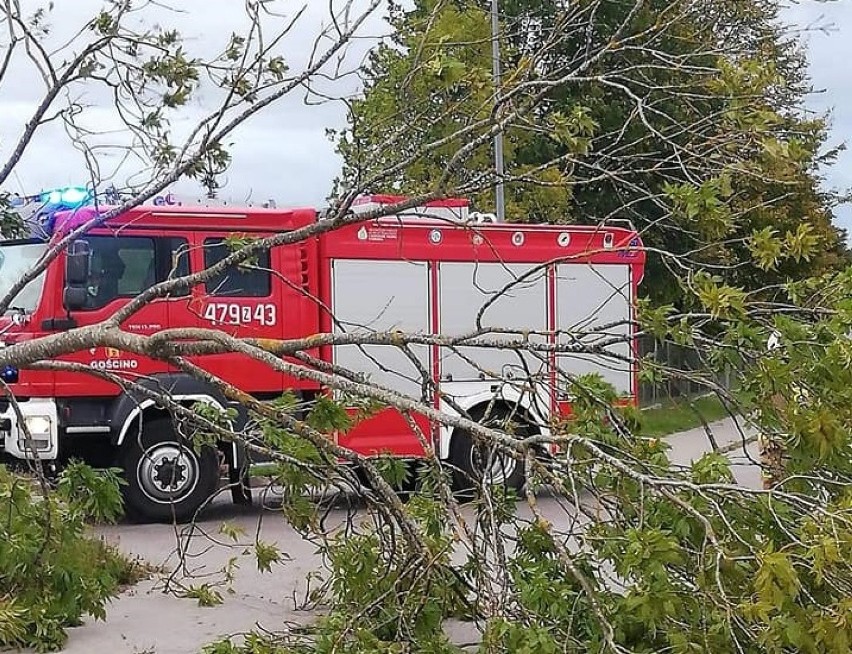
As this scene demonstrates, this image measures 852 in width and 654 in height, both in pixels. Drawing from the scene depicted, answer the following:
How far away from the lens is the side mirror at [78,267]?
10109 millimetres

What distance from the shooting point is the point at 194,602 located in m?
8.17

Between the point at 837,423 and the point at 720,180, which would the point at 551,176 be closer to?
the point at 720,180

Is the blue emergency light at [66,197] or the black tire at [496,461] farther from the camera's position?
the blue emergency light at [66,197]

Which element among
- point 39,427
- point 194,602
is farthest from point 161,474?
point 194,602

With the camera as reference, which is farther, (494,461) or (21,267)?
(21,267)

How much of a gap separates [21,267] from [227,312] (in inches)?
66.7

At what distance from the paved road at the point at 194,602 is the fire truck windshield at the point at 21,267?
1959mm

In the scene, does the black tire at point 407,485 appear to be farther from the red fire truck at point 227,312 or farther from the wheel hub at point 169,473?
the wheel hub at point 169,473

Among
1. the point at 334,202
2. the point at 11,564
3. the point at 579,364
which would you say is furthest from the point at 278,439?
the point at 579,364

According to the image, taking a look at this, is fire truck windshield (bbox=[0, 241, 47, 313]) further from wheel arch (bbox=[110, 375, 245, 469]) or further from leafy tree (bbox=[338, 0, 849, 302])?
leafy tree (bbox=[338, 0, 849, 302])

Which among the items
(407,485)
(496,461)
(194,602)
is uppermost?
(496,461)

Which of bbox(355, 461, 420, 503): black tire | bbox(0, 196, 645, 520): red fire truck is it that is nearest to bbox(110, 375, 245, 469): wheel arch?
bbox(0, 196, 645, 520): red fire truck

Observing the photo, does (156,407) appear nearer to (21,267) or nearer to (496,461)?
(21,267)

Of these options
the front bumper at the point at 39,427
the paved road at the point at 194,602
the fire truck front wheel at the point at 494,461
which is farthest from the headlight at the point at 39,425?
the fire truck front wheel at the point at 494,461
